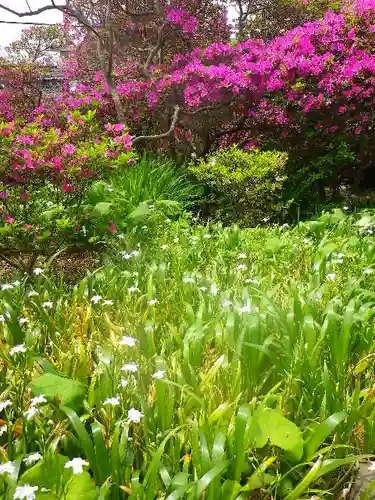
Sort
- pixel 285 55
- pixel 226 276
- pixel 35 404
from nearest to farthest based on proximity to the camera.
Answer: pixel 35 404, pixel 226 276, pixel 285 55

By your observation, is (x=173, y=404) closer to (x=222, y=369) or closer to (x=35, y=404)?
(x=222, y=369)

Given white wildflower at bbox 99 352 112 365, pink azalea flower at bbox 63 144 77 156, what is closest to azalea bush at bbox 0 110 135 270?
pink azalea flower at bbox 63 144 77 156

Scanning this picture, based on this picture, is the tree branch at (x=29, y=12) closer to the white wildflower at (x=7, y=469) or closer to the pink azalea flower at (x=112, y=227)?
the pink azalea flower at (x=112, y=227)

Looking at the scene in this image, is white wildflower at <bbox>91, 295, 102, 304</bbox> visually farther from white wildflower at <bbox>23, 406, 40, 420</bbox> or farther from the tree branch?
the tree branch

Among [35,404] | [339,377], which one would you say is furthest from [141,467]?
[339,377]

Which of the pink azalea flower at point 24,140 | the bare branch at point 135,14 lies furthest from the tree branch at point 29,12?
the pink azalea flower at point 24,140

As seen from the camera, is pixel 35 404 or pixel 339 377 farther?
pixel 339 377

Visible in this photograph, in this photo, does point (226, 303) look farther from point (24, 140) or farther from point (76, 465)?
point (24, 140)

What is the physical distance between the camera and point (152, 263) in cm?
379

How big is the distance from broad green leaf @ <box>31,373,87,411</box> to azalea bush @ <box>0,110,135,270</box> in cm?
193

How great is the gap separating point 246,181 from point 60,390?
460 centimetres

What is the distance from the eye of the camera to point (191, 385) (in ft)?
7.19

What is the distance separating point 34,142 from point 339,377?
8.81 feet

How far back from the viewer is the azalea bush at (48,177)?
3.65 m
